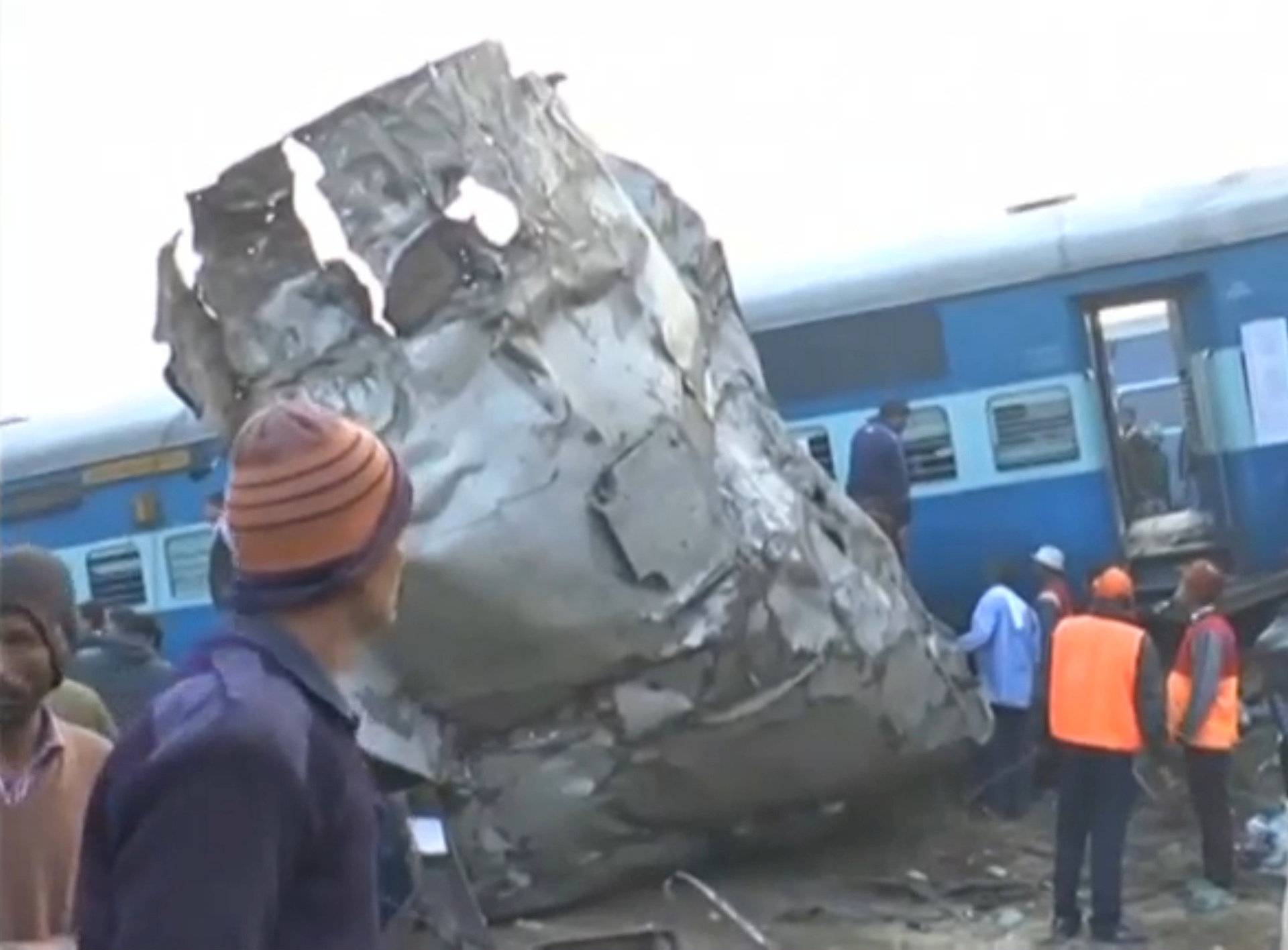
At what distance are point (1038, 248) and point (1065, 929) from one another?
441 centimetres

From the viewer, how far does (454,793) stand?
927 centimetres

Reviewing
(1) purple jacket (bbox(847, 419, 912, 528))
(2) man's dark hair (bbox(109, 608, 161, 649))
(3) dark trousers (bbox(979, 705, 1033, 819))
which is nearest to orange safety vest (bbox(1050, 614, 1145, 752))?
(3) dark trousers (bbox(979, 705, 1033, 819))

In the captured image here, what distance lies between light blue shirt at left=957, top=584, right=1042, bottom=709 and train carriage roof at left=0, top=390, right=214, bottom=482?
5.40 meters

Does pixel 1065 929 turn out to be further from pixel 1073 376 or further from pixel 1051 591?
pixel 1073 376

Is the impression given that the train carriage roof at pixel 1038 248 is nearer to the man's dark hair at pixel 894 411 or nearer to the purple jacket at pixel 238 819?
the man's dark hair at pixel 894 411

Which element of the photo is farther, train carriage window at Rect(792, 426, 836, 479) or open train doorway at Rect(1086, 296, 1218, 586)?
train carriage window at Rect(792, 426, 836, 479)

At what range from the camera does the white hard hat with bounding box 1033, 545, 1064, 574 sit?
39.1 ft

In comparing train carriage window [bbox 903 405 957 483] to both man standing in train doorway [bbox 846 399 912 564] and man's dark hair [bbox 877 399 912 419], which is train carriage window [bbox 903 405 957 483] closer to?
man's dark hair [bbox 877 399 912 419]

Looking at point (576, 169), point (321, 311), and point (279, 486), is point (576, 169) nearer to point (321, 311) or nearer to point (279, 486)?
Answer: point (321, 311)

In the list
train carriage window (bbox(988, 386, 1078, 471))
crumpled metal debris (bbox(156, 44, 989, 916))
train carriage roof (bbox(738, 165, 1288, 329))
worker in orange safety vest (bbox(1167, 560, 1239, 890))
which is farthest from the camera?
train carriage window (bbox(988, 386, 1078, 471))

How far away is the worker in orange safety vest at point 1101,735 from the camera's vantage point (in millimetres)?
9258

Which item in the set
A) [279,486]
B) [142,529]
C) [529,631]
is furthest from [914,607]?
[279,486]

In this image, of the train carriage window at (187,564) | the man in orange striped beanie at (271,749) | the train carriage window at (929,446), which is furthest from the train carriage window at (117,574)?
the man in orange striped beanie at (271,749)

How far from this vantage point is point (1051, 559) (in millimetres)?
11953
